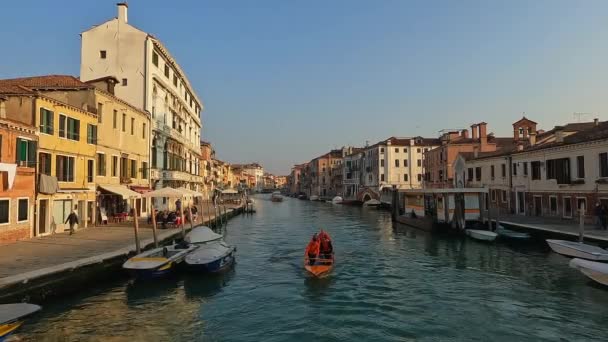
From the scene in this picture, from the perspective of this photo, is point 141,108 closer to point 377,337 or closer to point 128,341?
point 128,341

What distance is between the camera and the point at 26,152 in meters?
19.2

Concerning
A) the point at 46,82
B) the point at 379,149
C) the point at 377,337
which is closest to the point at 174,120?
the point at 46,82

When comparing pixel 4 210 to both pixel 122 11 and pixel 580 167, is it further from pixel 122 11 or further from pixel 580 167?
pixel 580 167

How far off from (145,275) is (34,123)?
33.6 ft

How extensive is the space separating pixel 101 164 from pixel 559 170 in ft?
101

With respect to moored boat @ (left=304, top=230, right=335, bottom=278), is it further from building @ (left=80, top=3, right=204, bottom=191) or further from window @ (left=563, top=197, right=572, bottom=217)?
building @ (left=80, top=3, right=204, bottom=191)

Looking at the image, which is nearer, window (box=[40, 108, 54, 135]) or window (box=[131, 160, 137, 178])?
window (box=[40, 108, 54, 135])

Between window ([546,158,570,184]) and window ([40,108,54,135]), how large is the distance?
103ft

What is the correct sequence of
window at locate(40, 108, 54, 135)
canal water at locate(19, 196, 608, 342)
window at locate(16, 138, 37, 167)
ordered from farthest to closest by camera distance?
window at locate(40, 108, 54, 135) → window at locate(16, 138, 37, 167) → canal water at locate(19, 196, 608, 342)

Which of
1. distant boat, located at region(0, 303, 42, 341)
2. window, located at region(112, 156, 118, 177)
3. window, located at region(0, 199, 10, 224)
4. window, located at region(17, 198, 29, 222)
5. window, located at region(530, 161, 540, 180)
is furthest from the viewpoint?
window, located at region(530, 161, 540, 180)

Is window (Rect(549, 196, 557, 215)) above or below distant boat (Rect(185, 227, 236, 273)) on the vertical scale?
above

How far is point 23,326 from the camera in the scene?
35.7 ft

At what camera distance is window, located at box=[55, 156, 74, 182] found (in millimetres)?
21906

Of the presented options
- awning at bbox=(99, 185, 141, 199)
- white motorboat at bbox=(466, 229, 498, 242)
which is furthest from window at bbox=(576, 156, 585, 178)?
awning at bbox=(99, 185, 141, 199)
